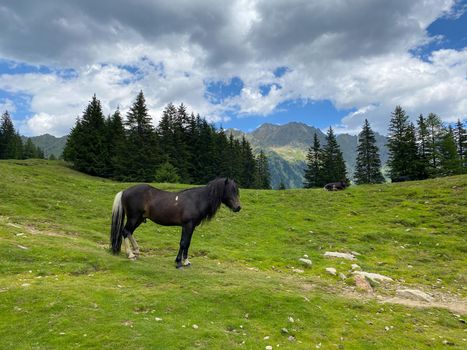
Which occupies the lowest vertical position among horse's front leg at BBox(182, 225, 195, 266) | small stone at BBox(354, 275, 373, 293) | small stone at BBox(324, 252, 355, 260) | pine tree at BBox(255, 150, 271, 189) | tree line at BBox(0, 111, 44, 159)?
small stone at BBox(354, 275, 373, 293)

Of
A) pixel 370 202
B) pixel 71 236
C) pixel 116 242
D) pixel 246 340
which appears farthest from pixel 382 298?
pixel 370 202

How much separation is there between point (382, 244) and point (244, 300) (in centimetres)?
1516

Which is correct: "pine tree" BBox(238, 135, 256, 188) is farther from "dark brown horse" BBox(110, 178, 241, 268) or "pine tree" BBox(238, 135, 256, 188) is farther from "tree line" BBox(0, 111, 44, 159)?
"dark brown horse" BBox(110, 178, 241, 268)

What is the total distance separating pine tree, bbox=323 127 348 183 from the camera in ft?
239

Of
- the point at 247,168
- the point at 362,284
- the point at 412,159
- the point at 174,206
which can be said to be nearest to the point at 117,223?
the point at 174,206

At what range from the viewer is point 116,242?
13.5 m

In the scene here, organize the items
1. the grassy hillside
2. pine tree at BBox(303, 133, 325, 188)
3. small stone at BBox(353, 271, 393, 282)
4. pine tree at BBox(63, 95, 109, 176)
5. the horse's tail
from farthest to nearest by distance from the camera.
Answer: pine tree at BBox(303, 133, 325, 188) < pine tree at BBox(63, 95, 109, 176) < small stone at BBox(353, 271, 393, 282) < the horse's tail < the grassy hillside

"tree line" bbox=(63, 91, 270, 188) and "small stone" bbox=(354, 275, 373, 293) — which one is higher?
"tree line" bbox=(63, 91, 270, 188)

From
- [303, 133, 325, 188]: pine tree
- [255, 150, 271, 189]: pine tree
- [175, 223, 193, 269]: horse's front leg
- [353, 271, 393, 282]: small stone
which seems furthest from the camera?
[255, 150, 271, 189]: pine tree

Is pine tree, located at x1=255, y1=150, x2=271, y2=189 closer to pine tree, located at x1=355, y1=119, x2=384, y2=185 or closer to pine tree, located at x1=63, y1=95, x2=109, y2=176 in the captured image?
pine tree, located at x1=355, y1=119, x2=384, y2=185

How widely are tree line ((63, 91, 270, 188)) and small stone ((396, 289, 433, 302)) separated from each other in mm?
42696

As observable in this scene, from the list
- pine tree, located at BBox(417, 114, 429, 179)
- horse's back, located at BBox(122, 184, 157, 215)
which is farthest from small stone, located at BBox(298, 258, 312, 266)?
pine tree, located at BBox(417, 114, 429, 179)

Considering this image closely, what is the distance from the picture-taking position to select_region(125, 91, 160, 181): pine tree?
60812mm

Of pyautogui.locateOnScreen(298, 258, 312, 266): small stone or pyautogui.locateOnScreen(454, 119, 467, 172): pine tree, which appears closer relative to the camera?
pyautogui.locateOnScreen(298, 258, 312, 266): small stone
